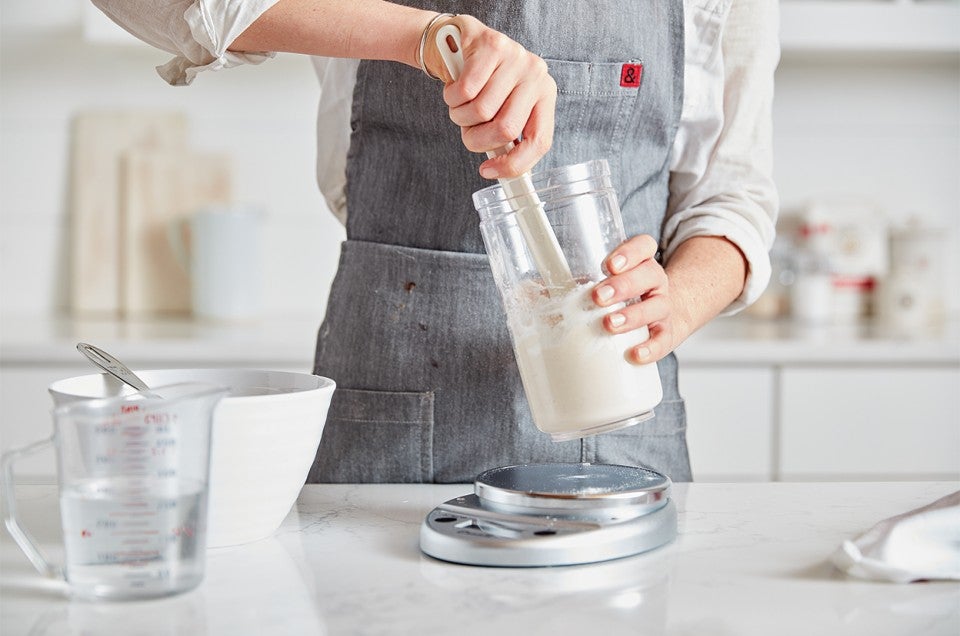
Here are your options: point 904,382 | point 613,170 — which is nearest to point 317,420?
point 613,170

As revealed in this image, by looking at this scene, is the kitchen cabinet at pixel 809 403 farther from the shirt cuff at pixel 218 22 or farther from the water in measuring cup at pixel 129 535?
the water in measuring cup at pixel 129 535

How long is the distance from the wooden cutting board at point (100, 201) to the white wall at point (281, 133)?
60 millimetres

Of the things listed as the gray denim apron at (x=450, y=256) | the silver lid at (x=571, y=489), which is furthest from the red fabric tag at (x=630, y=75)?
the silver lid at (x=571, y=489)

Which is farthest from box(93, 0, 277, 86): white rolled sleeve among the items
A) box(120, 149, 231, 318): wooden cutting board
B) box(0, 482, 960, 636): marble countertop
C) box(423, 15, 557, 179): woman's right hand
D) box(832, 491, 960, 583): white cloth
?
box(120, 149, 231, 318): wooden cutting board

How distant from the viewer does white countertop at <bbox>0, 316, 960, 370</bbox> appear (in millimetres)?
1791

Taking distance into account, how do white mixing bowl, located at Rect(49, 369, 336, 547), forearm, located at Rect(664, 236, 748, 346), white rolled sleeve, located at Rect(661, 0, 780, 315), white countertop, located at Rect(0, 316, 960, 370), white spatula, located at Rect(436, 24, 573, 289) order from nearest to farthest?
1. white mixing bowl, located at Rect(49, 369, 336, 547)
2. white spatula, located at Rect(436, 24, 573, 289)
3. forearm, located at Rect(664, 236, 748, 346)
4. white rolled sleeve, located at Rect(661, 0, 780, 315)
5. white countertop, located at Rect(0, 316, 960, 370)

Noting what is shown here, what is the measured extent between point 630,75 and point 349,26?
35cm

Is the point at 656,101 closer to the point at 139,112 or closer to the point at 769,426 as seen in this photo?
the point at 769,426

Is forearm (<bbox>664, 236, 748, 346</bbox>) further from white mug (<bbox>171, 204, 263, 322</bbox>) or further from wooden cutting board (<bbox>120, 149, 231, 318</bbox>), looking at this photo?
wooden cutting board (<bbox>120, 149, 231, 318</bbox>)

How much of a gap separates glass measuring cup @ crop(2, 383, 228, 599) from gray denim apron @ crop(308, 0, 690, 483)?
18.3 inches

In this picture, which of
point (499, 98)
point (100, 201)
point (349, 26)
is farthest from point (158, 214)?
point (499, 98)

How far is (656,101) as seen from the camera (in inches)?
43.4

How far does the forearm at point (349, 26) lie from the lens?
824 mm

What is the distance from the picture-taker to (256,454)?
68 cm
